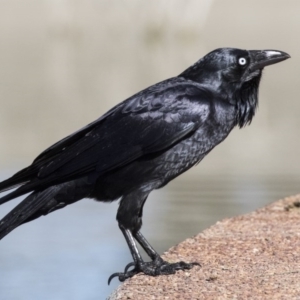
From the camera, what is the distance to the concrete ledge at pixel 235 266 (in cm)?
582

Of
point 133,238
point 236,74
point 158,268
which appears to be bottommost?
point 158,268

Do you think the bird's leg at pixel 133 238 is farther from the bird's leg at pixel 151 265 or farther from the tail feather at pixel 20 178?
the tail feather at pixel 20 178

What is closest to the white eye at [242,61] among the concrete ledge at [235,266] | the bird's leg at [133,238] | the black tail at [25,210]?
the bird's leg at [133,238]

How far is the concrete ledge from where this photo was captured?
582 cm

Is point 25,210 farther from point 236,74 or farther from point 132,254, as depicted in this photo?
point 236,74

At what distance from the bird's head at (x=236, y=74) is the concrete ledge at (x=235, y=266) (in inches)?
33.2

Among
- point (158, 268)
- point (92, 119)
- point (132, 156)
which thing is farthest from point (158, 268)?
point (92, 119)

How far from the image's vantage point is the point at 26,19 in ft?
74.8

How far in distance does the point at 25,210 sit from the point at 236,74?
Answer: 61.2 inches

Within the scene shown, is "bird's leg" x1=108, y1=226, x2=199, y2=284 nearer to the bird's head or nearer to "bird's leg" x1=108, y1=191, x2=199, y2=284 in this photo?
"bird's leg" x1=108, y1=191, x2=199, y2=284

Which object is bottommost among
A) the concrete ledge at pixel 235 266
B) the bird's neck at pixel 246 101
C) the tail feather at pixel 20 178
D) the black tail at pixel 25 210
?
the concrete ledge at pixel 235 266

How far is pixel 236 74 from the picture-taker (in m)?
6.66

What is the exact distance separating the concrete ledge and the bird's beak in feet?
3.83

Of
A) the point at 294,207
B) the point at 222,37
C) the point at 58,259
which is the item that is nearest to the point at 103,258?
the point at 58,259
